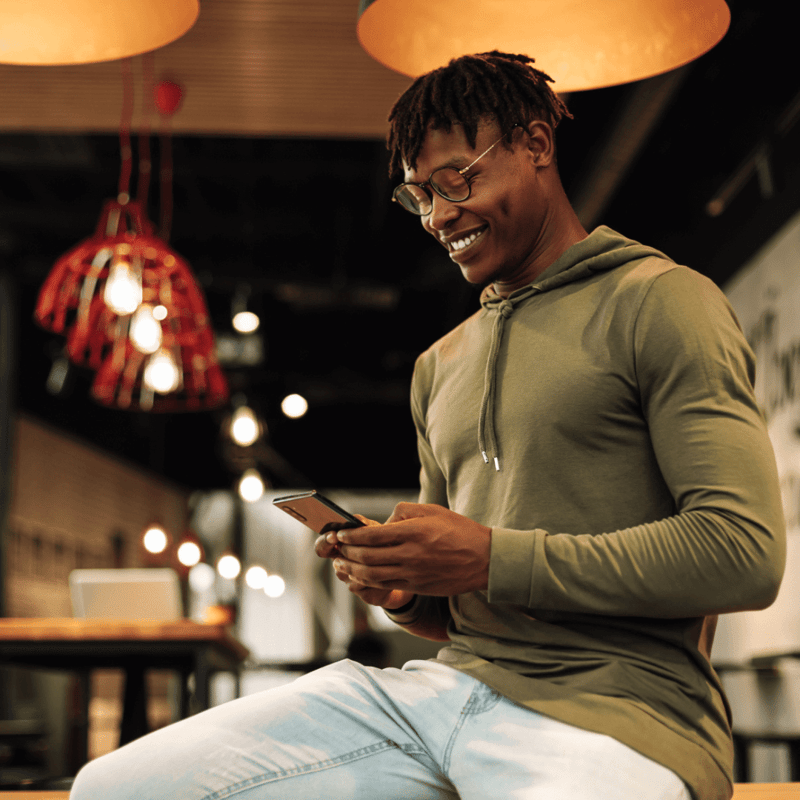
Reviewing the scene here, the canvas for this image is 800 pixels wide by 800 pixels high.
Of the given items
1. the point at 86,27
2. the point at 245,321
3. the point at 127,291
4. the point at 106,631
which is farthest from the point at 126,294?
the point at 245,321

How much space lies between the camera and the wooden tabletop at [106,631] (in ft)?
12.5

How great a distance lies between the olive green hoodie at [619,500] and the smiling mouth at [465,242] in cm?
11

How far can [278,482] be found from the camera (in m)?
15.1

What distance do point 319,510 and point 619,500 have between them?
377mm

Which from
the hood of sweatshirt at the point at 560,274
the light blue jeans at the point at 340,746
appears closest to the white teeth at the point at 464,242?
the hood of sweatshirt at the point at 560,274

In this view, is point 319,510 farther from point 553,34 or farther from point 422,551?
point 553,34

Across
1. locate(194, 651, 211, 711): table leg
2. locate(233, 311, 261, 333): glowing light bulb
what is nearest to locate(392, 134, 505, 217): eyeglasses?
locate(194, 651, 211, 711): table leg

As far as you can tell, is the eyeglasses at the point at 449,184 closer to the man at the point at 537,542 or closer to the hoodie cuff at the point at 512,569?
the man at the point at 537,542

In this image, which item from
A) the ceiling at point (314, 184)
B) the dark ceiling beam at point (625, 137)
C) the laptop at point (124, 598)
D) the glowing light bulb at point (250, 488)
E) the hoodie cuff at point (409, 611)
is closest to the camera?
the hoodie cuff at point (409, 611)

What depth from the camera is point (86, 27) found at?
1700 mm

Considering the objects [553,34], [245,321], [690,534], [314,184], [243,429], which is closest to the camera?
[690,534]

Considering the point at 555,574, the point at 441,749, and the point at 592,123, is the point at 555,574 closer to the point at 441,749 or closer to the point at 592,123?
the point at 441,749

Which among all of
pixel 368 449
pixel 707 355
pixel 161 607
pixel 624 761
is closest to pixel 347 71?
pixel 161 607

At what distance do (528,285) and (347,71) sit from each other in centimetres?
289
